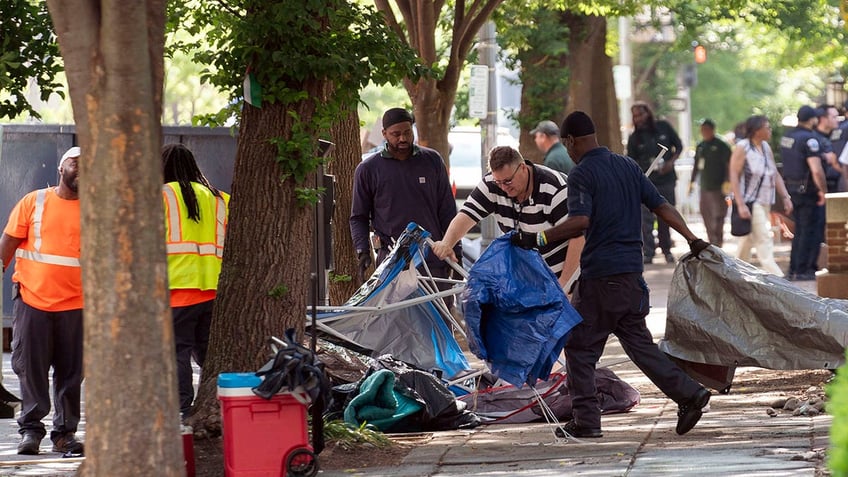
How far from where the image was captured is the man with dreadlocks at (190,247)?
30.1 feet

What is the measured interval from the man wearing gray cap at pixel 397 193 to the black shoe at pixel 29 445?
3.13 metres

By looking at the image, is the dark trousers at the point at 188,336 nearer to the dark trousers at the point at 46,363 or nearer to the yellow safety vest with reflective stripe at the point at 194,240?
the yellow safety vest with reflective stripe at the point at 194,240

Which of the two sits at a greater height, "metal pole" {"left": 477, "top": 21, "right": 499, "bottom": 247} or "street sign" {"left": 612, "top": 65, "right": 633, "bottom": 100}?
"street sign" {"left": 612, "top": 65, "right": 633, "bottom": 100}

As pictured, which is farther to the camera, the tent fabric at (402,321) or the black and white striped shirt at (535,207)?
the tent fabric at (402,321)

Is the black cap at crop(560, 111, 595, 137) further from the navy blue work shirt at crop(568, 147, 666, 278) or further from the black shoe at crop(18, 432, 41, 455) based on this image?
the black shoe at crop(18, 432, 41, 455)

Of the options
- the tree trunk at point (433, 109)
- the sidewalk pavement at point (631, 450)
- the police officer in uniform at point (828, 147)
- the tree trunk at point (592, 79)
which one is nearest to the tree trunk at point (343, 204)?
the tree trunk at point (433, 109)

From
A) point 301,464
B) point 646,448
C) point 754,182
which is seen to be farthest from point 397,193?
point 754,182

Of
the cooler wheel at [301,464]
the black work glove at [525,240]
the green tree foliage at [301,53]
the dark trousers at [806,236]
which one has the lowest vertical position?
the cooler wheel at [301,464]

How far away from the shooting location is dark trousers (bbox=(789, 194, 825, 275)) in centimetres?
1809

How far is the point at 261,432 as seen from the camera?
23.5 ft

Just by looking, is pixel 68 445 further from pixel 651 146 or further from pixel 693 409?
pixel 651 146

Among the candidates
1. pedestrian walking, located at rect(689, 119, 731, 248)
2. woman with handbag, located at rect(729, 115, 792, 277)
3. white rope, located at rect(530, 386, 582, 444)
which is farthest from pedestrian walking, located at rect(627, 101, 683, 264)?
white rope, located at rect(530, 386, 582, 444)

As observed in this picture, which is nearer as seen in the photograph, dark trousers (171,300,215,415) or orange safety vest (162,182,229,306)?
orange safety vest (162,182,229,306)

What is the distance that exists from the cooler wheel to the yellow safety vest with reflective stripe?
7.42 ft
